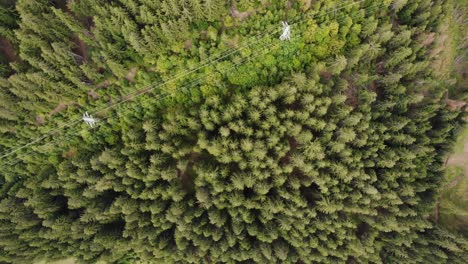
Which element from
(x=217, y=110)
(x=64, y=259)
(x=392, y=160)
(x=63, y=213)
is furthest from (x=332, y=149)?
(x=64, y=259)

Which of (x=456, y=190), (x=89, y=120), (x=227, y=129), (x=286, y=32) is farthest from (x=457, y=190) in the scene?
(x=89, y=120)

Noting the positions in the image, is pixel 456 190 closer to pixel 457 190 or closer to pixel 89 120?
pixel 457 190

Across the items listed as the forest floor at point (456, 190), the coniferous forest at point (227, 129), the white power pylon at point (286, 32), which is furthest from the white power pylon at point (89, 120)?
the forest floor at point (456, 190)

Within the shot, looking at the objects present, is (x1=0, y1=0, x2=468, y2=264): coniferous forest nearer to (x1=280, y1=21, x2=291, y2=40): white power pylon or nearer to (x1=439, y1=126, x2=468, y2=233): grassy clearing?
(x1=280, y1=21, x2=291, y2=40): white power pylon

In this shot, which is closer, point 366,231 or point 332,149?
point 332,149

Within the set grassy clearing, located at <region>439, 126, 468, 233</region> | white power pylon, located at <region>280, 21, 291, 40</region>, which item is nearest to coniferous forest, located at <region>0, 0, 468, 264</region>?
white power pylon, located at <region>280, 21, 291, 40</region>

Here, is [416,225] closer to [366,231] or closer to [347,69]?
[366,231]

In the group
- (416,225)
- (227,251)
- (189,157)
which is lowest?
(227,251)
